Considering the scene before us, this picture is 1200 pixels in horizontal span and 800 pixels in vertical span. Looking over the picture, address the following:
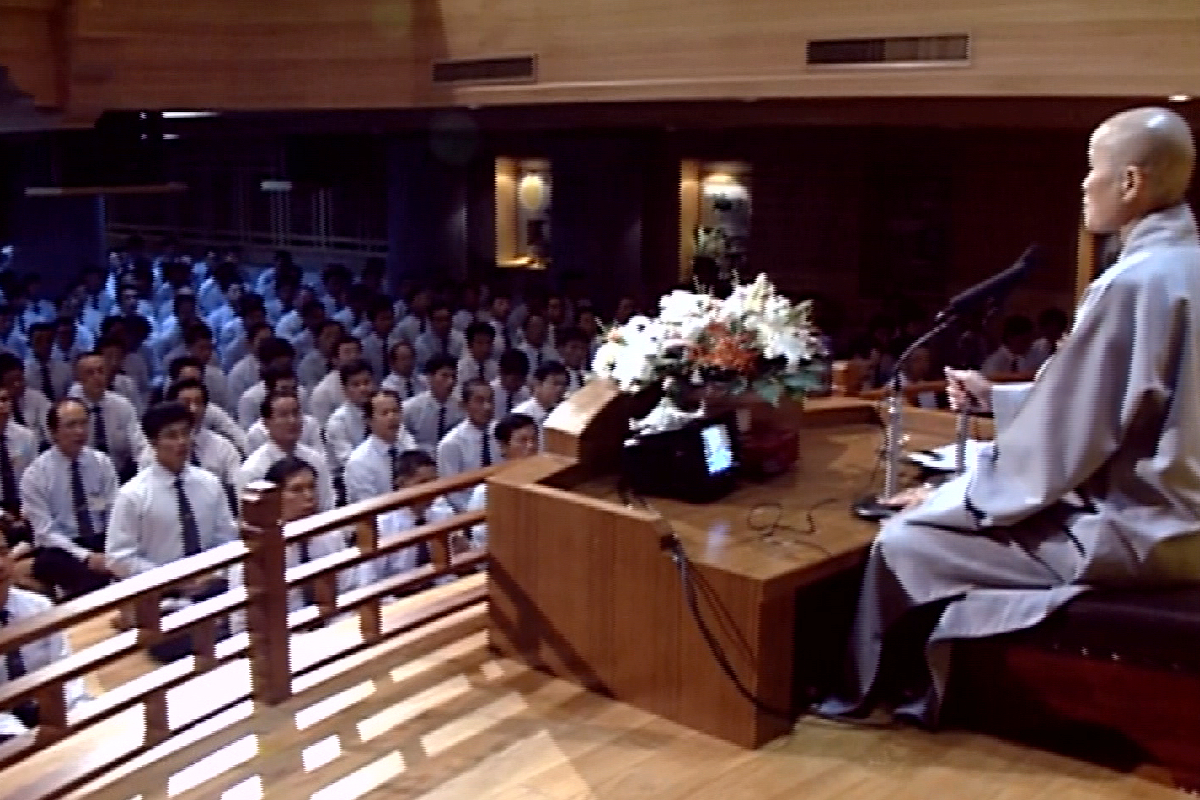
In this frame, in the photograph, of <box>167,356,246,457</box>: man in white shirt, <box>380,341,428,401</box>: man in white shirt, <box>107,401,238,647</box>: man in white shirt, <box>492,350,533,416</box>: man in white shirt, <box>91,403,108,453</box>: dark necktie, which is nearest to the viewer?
<box>107,401,238,647</box>: man in white shirt

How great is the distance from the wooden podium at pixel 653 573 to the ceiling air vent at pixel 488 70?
11.5ft

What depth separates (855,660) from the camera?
3.40 m

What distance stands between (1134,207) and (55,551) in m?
4.40

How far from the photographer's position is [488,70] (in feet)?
24.0

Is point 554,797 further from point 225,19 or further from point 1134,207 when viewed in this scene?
point 225,19

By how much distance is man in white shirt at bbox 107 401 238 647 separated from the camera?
17.7ft

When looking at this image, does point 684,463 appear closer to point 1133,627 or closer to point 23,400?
point 1133,627

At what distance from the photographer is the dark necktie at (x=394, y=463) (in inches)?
229

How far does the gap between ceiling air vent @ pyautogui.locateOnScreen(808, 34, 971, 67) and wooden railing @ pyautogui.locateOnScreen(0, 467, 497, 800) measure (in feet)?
9.06

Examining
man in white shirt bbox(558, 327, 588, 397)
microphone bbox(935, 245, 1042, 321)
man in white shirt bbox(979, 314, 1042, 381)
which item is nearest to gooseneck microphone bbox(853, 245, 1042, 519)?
microphone bbox(935, 245, 1042, 321)

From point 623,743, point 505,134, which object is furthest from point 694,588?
point 505,134

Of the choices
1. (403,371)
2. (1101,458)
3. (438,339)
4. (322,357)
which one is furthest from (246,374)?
(1101,458)

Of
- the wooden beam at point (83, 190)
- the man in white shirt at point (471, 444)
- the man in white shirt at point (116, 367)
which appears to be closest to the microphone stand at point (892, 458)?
the man in white shirt at point (471, 444)

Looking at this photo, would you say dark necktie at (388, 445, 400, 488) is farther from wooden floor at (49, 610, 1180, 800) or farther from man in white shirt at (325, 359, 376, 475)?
wooden floor at (49, 610, 1180, 800)
